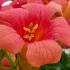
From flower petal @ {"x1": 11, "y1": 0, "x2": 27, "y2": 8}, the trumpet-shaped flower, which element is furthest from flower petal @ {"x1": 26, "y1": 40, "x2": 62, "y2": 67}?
flower petal @ {"x1": 11, "y1": 0, "x2": 27, "y2": 8}

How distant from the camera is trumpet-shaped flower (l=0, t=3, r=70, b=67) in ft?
0.89

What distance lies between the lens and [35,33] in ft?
1.14

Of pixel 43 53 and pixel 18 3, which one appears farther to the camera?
pixel 18 3

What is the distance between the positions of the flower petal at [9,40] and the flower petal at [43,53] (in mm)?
14

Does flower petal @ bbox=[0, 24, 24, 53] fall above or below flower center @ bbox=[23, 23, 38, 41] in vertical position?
above

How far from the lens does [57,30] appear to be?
31 centimetres

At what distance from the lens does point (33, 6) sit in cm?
33

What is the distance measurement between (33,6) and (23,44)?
0.07m

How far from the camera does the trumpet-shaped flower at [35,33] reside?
27cm

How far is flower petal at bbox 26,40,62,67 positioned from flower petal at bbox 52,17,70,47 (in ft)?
0.05

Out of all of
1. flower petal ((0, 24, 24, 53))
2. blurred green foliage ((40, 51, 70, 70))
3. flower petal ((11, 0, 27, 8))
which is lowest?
blurred green foliage ((40, 51, 70, 70))

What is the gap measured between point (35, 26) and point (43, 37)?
0.06 ft

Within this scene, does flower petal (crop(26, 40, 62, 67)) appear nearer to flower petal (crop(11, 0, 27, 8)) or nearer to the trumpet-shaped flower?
the trumpet-shaped flower

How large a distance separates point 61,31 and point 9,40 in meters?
0.07
